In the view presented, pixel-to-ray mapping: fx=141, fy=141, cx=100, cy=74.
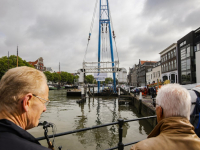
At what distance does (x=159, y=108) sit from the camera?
1253mm

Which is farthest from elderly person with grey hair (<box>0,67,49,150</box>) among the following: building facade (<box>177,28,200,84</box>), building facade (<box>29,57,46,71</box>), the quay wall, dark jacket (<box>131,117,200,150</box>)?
building facade (<box>29,57,46,71</box>)

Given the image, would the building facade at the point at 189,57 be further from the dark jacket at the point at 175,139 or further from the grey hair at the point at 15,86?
the grey hair at the point at 15,86

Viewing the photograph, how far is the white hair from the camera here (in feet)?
3.82

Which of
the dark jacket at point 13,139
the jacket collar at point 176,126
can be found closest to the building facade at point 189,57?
the jacket collar at point 176,126

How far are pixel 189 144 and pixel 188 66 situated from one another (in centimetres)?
2753

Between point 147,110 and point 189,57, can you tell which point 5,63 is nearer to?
point 147,110

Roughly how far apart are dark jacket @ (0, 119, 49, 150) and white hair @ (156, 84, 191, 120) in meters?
1.00

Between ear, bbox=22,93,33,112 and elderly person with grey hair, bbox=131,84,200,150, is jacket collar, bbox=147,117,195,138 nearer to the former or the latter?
elderly person with grey hair, bbox=131,84,200,150

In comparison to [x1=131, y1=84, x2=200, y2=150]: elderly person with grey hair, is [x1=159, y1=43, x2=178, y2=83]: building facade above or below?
above

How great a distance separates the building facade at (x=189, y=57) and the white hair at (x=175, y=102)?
25338mm

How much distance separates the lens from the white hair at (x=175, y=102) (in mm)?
1165

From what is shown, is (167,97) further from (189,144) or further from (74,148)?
(74,148)

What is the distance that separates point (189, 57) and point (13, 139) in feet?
92.5

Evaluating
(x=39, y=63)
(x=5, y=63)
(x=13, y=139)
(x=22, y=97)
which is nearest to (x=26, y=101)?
(x=22, y=97)
